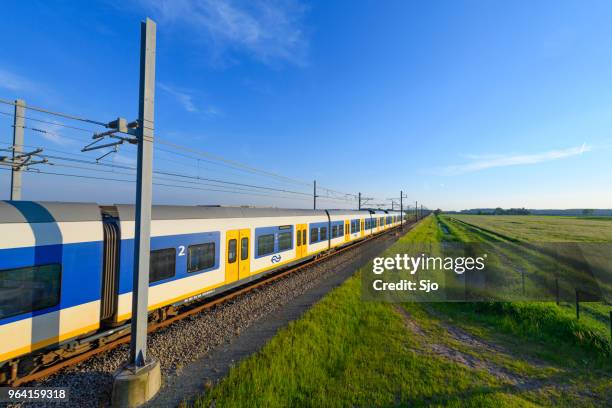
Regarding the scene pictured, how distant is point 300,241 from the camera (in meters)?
14.8

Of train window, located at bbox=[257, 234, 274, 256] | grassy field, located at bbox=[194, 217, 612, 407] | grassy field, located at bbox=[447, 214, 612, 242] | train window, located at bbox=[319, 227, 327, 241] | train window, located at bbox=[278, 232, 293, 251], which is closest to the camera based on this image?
grassy field, located at bbox=[194, 217, 612, 407]

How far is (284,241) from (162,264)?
6512mm

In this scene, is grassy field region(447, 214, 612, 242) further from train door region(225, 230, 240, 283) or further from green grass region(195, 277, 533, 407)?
train door region(225, 230, 240, 283)

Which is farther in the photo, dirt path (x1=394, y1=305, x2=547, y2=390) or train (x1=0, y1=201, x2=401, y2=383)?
dirt path (x1=394, y1=305, x2=547, y2=390)

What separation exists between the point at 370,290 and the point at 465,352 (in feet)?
17.5

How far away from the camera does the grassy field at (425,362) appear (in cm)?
507

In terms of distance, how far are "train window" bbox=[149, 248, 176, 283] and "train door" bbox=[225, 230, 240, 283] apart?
213 cm

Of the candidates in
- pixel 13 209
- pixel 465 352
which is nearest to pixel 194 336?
pixel 13 209

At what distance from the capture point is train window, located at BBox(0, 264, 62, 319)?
4754 millimetres

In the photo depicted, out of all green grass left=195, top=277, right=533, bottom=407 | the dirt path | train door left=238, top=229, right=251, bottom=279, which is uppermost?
train door left=238, top=229, right=251, bottom=279

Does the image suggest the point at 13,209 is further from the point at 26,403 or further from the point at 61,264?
the point at 26,403

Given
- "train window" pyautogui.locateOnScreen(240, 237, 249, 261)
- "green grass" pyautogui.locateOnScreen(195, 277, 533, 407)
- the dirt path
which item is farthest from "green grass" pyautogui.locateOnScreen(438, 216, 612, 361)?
"train window" pyautogui.locateOnScreen(240, 237, 249, 261)

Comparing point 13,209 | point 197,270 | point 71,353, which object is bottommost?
point 71,353

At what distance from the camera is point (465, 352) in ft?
22.6
